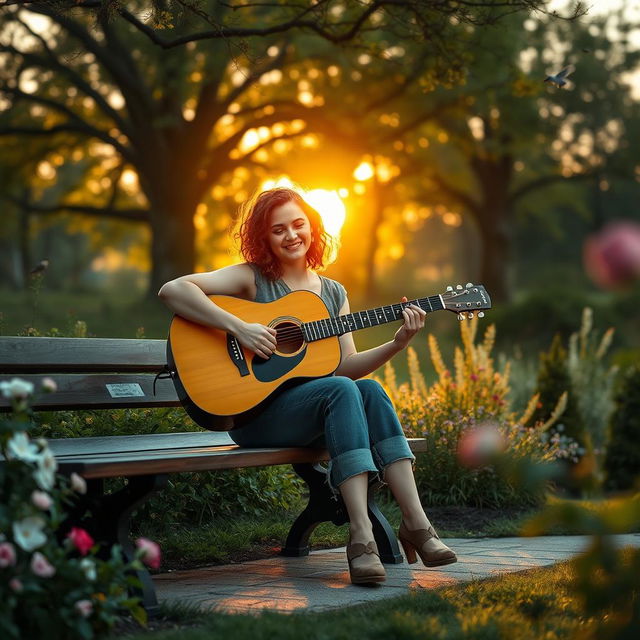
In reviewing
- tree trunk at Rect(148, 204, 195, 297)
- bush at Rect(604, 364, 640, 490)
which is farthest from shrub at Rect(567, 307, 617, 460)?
tree trunk at Rect(148, 204, 195, 297)

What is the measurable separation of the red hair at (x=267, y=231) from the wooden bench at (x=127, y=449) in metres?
0.64

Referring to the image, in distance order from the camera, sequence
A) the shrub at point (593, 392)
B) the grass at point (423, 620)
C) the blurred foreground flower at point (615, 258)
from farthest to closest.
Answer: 1. the shrub at point (593, 392)
2. the grass at point (423, 620)
3. the blurred foreground flower at point (615, 258)

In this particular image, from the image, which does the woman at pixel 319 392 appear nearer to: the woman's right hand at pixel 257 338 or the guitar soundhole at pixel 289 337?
the woman's right hand at pixel 257 338

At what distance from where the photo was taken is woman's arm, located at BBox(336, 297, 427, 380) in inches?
168

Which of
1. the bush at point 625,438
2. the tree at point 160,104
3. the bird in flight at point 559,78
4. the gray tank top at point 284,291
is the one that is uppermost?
the tree at point 160,104

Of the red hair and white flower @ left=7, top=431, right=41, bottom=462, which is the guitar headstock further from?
white flower @ left=7, top=431, right=41, bottom=462

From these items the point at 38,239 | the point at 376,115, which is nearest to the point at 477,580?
the point at 376,115

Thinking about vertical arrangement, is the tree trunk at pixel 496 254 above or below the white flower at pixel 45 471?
above

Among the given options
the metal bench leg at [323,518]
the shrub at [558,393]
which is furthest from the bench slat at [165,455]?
the shrub at [558,393]

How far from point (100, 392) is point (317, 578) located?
1232mm

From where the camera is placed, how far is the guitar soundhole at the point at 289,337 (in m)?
4.29

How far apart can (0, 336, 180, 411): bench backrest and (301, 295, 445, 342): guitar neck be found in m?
0.81

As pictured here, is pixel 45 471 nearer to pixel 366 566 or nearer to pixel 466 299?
pixel 366 566

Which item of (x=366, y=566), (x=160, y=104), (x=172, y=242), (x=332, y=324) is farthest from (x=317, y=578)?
(x=160, y=104)
